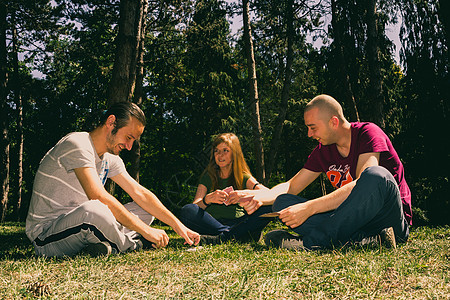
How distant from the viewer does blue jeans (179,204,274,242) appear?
479cm

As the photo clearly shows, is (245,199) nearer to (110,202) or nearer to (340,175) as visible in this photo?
(340,175)

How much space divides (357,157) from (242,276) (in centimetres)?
206

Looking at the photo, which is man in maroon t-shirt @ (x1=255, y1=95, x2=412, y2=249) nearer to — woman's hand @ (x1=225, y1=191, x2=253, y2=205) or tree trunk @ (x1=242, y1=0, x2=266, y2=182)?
woman's hand @ (x1=225, y1=191, x2=253, y2=205)

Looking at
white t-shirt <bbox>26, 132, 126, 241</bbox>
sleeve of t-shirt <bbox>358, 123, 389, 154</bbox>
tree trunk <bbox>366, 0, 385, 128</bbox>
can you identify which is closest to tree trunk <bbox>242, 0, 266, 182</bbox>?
tree trunk <bbox>366, 0, 385, 128</bbox>

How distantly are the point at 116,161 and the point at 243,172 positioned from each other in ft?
6.39

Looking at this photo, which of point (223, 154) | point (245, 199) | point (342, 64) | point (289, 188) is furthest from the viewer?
point (342, 64)

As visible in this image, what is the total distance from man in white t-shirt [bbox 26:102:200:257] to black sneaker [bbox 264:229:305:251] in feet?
2.84

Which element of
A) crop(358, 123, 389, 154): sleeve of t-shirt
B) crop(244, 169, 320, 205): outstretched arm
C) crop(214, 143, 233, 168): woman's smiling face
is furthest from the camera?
crop(214, 143, 233, 168): woman's smiling face

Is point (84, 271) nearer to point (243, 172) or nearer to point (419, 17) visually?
point (243, 172)

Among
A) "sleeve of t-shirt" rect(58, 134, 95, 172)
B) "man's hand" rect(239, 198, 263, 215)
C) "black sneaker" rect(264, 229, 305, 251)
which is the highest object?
"sleeve of t-shirt" rect(58, 134, 95, 172)

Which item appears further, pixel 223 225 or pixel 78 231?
pixel 223 225

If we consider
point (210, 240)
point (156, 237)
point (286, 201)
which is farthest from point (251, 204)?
point (156, 237)

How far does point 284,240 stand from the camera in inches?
155

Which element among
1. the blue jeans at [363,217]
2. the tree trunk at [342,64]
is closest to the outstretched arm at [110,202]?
the blue jeans at [363,217]
